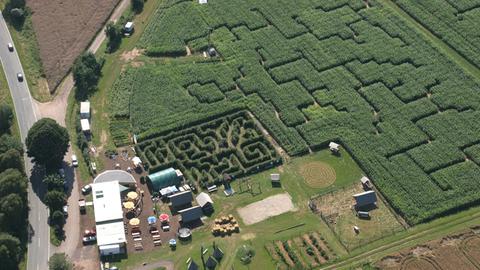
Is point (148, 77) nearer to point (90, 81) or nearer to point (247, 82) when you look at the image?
point (90, 81)

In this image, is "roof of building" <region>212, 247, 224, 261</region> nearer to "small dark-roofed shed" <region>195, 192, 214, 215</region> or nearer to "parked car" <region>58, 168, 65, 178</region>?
"small dark-roofed shed" <region>195, 192, 214, 215</region>

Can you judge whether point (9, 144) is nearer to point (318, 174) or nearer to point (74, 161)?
point (74, 161)

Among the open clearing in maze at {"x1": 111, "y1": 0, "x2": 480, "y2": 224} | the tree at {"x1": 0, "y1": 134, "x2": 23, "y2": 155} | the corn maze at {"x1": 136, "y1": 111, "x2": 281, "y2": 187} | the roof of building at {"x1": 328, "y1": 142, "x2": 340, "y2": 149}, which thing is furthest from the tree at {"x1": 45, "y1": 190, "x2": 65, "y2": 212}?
the roof of building at {"x1": 328, "y1": 142, "x2": 340, "y2": 149}

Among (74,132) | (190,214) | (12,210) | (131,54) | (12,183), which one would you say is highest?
(131,54)

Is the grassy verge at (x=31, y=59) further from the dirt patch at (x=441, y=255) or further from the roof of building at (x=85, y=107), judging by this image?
the dirt patch at (x=441, y=255)

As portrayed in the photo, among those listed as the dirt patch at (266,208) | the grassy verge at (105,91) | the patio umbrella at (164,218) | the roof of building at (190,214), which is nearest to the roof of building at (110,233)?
the patio umbrella at (164,218)

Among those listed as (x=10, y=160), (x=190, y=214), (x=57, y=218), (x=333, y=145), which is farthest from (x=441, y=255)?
(x=10, y=160)

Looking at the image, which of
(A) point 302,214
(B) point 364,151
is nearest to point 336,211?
(A) point 302,214
